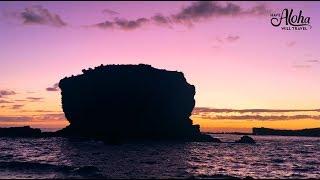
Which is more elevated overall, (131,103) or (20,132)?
(131,103)

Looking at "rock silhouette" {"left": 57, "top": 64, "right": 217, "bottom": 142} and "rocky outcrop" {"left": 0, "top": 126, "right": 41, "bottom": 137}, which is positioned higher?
"rock silhouette" {"left": 57, "top": 64, "right": 217, "bottom": 142}

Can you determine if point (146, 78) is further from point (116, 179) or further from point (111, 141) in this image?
point (116, 179)

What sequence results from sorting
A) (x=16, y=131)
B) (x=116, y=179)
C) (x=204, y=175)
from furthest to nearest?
(x=16, y=131), (x=204, y=175), (x=116, y=179)

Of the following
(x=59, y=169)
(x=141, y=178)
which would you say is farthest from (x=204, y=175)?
(x=59, y=169)

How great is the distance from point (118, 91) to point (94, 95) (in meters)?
8.22

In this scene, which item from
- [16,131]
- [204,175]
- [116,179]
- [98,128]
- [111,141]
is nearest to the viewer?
[116,179]

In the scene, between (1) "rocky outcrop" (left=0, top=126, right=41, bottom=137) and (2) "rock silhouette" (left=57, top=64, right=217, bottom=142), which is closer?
(2) "rock silhouette" (left=57, top=64, right=217, bottom=142)

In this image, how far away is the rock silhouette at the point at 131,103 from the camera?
445 ft

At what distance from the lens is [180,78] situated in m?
143

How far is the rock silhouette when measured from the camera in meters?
136

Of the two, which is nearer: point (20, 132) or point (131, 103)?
point (131, 103)

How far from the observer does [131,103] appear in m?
138

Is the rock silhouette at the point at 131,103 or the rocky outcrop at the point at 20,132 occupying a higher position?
the rock silhouette at the point at 131,103

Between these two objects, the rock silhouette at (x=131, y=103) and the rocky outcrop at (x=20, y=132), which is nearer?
the rock silhouette at (x=131, y=103)
